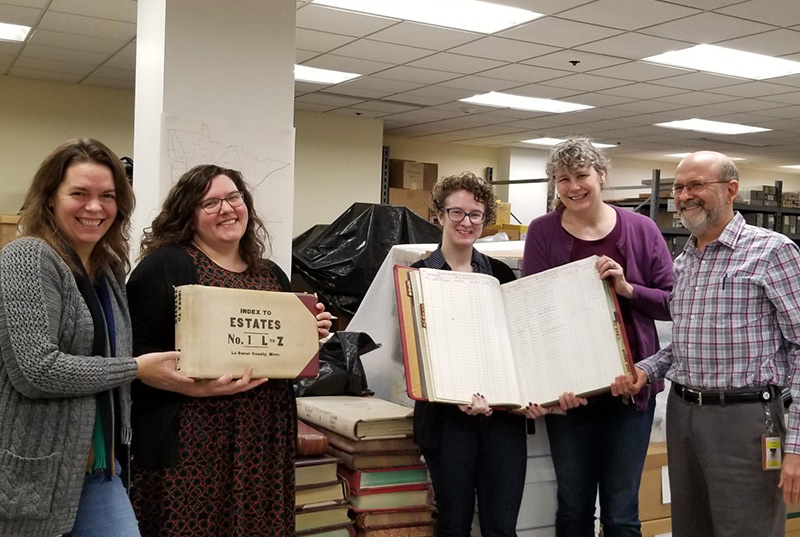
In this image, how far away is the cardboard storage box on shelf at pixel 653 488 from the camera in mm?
2588

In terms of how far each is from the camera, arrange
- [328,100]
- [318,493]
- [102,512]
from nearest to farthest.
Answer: [102,512], [318,493], [328,100]

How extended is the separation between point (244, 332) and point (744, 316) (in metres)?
1.24

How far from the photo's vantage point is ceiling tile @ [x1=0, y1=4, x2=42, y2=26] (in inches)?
198

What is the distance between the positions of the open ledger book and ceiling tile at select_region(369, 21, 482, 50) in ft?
11.1

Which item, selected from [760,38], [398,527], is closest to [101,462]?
[398,527]

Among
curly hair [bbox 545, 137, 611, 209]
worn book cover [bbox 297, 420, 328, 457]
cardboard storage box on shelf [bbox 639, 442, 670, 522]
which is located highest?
curly hair [bbox 545, 137, 611, 209]

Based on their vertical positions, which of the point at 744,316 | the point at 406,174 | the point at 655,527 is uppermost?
the point at 406,174

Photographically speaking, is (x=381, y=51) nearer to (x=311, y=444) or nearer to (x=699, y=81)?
(x=699, y=81)

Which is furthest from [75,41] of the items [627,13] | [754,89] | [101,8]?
Answer: [754,89]

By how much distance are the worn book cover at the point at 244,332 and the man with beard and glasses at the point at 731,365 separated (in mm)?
833

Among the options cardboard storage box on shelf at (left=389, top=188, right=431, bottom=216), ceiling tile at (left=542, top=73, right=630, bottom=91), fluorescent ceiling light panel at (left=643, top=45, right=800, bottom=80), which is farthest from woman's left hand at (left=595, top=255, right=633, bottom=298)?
cardboard storage box on shelf at (left=389, top=188, right=431, bottom=216)

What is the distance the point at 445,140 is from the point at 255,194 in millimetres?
7873

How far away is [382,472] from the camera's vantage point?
7.61 feet

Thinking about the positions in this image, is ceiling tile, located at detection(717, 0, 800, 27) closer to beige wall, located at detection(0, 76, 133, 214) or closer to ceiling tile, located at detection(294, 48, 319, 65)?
ceiling tile, located at detection(294, 48, 319, 65)
